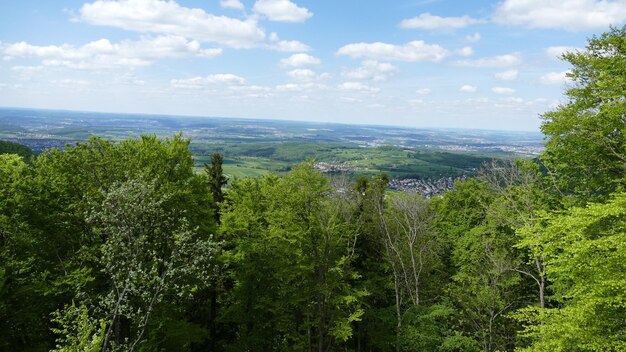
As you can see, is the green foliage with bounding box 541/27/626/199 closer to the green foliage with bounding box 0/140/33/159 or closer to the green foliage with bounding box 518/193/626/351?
the green foliage with bounding box 518/193/626/351

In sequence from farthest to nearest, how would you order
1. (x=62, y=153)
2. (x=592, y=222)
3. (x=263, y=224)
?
(x=263, y=224), (x=62, y=153), (x=592, y=222)

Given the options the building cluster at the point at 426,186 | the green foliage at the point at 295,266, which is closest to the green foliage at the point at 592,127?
the green foliage at the point at 295,266

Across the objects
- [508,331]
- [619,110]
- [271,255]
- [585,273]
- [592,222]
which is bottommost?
[508,331]

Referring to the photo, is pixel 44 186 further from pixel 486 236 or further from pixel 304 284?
pixel 486 236

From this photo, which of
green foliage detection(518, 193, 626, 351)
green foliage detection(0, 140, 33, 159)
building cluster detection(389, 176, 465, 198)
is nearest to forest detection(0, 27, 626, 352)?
green foliage detection(518, 193, 626, 351)

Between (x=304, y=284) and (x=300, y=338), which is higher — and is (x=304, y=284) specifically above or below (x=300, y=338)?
above

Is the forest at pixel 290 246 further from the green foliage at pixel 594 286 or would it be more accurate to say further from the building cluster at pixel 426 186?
the building cluster at pixel 426 186

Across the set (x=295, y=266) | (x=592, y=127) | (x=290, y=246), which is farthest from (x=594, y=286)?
(x=290, y=246)

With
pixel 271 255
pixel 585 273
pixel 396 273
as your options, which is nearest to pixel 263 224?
pixel 271 255
